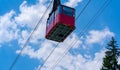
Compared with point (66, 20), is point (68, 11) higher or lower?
higher

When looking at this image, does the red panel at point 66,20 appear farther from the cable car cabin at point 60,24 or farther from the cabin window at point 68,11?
the cabin window at point 68,11

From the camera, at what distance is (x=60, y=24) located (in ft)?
113

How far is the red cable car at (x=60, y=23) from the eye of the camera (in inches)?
1358

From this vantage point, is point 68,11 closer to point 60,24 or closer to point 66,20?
point 66,20

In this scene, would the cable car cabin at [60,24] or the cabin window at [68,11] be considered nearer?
the cable car cabin at [60,24]

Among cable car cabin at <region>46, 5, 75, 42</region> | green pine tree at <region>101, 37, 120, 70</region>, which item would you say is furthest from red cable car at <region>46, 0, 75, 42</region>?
green pine tree at <region>101, 37, 120, 70</region>

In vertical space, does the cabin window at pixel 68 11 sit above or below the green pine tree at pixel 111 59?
below

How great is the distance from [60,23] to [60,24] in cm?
9

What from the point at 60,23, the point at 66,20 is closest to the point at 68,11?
the point at 66,20

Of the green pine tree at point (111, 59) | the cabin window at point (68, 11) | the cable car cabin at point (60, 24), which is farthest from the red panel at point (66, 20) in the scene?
the green pine tree at point (111, 59)

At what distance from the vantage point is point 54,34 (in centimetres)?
3616

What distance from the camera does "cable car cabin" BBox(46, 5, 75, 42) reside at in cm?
3447

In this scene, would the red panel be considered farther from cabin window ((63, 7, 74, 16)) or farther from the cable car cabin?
cabin window ((63, 7, 74, 16))

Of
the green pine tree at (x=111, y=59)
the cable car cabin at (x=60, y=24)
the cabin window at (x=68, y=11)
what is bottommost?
the cable car cabin at (x=60, y=24)
